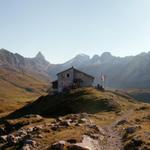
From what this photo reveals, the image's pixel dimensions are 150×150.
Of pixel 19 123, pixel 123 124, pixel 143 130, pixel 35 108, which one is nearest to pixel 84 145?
pixel 143 130

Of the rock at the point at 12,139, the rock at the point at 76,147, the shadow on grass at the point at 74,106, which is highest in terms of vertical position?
the shadow on grass at the point at 74,106

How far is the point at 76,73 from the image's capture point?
129875mm

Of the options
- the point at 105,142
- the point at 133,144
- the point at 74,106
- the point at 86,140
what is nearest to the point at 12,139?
the point at 86,140

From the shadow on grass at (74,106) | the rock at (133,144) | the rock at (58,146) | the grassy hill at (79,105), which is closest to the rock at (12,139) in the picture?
the rock at (58,146)

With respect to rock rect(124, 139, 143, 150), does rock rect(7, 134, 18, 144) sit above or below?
above

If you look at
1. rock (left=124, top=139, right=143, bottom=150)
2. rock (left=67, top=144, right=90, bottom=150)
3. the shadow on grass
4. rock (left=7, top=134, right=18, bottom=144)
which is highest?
the shadow on grass

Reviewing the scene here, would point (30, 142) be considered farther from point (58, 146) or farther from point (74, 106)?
point (74, 106)

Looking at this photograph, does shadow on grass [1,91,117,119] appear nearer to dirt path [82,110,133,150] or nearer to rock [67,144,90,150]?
dirt path [82,110,133,150]

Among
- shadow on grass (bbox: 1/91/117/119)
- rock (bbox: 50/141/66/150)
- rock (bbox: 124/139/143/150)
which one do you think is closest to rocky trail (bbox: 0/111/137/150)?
rock (bbox: 50/141/66/150)

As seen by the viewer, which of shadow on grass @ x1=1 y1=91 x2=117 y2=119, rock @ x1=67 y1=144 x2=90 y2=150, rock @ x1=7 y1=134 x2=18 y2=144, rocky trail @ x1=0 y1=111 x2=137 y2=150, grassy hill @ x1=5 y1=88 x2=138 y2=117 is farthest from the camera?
shadow on grass @ x1=1 y1=91 x2=117 y2=119

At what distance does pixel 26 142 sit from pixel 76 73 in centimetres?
9293

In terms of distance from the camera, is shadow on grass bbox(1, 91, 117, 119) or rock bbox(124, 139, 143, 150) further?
shadow on grass bbox(1, 91, 117, 119)

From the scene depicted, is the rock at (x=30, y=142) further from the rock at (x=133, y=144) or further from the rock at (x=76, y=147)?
the rock at (x=133, y=144)

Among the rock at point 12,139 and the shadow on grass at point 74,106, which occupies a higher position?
the shadow on grass at point 74,106
